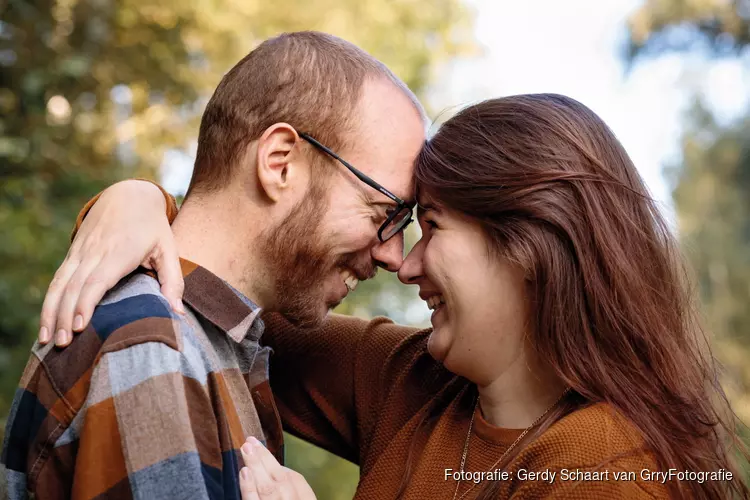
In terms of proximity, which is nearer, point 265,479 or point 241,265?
point 265,479

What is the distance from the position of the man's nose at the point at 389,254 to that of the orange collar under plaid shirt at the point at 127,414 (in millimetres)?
694

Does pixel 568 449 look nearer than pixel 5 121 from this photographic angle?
Yes

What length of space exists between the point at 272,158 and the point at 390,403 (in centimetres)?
82

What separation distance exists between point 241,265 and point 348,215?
34 cm

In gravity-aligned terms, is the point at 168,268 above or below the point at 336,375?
above

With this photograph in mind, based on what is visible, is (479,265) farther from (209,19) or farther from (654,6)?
(654,6)

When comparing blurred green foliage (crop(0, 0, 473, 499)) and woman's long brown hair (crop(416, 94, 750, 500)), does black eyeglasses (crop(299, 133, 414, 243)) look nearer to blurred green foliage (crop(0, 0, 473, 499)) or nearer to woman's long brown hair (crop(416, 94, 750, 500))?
woman's long brown hair (crop(416, 94, 750, 500))

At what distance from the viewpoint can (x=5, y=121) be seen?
3.74 metres

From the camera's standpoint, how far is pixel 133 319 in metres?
1.69

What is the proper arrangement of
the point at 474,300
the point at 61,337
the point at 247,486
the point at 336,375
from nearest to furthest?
the point at 61,337 < the point at 247,486 < the point at 474,300 < the point at 336,375

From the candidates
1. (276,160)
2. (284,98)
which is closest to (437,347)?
(276,160)

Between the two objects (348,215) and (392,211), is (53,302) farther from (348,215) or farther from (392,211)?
(392,211)

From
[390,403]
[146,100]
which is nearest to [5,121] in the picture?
[146,100]

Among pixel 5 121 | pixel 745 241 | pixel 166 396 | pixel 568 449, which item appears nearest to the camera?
pixel 166 396
